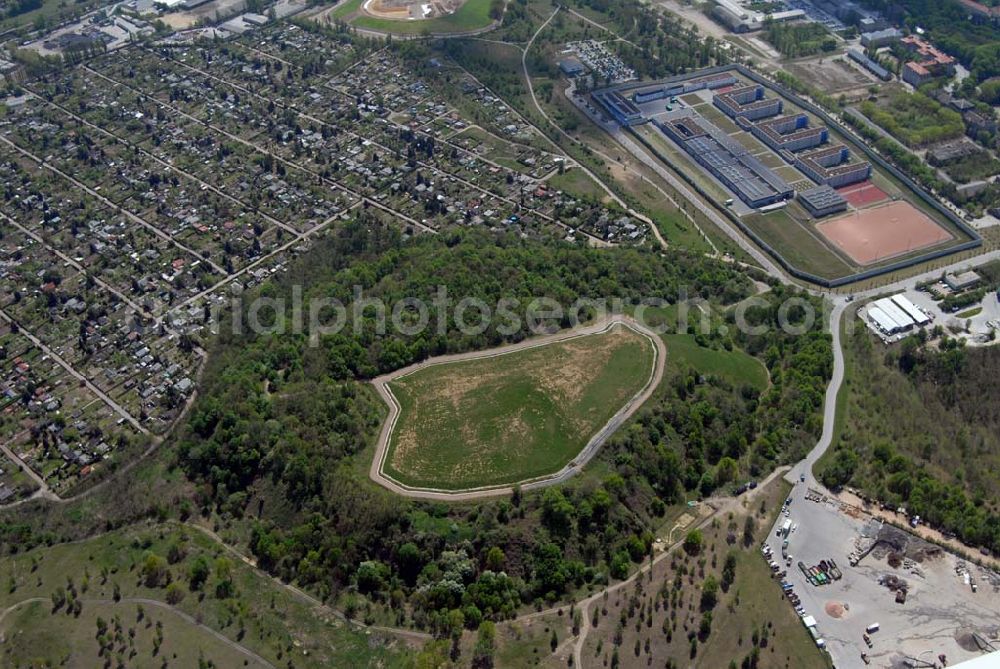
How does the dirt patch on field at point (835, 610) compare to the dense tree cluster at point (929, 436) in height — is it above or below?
above

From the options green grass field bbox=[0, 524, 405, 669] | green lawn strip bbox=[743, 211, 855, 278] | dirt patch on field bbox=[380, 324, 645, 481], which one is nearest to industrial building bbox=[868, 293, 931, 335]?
green lawn strip bbox=[743, 211, 855, 278]


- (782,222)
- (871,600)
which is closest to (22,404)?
(871,600)

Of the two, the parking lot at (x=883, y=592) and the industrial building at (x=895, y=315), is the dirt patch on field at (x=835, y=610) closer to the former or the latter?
the parking lot at (x=883, y=592)

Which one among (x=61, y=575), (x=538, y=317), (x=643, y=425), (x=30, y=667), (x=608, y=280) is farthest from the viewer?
(x=608, y=280)

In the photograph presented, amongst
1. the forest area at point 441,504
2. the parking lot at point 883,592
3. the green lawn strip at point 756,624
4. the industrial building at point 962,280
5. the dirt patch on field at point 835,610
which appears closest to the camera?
the green lawn strip at point 756,624

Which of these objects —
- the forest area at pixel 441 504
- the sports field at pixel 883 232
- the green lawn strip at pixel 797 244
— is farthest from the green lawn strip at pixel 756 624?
the sports field at pixel 883 232

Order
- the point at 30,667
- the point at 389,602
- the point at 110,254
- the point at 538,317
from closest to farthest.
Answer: the point at 30,667 < the point at 389,602 < the point at 538,317 < the point at 110,254

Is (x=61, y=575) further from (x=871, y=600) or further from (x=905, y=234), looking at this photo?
(x=905, y=234)
